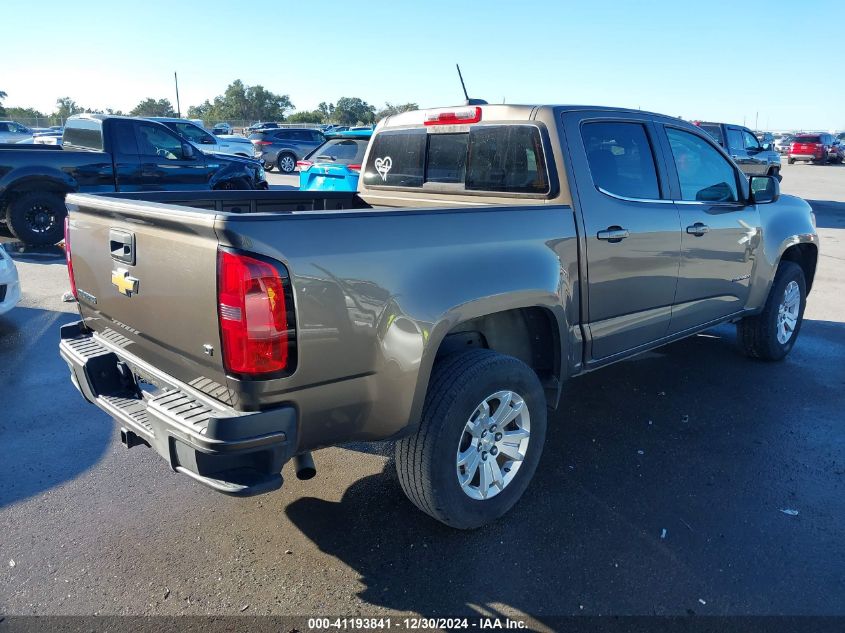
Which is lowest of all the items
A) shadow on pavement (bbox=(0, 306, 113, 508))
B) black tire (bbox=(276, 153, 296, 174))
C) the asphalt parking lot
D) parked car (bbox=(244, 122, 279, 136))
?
the asphalt parking lot

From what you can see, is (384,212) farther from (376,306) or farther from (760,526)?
(760,526)

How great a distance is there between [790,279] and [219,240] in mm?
4867

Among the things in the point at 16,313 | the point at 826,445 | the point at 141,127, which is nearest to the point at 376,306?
the point at 826,445

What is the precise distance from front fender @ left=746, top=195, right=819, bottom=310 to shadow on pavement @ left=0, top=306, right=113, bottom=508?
4.72 m

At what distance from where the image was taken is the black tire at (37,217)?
31.1 ft

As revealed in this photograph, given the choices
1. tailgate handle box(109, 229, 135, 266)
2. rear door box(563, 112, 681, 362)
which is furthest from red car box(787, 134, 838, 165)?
tailgate handle box(109, 229, 135, 266)

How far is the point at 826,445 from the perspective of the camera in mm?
4055

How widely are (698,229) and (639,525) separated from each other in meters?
2.04

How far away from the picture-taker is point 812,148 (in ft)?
118

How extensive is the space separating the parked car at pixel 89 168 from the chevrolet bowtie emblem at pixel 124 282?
309 inches

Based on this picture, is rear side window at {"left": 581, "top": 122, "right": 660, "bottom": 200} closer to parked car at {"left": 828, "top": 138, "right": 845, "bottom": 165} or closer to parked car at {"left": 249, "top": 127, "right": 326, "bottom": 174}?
parked car at {"left": 249, "top": 127, "right": 326, "bottom": 174}

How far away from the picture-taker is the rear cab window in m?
3.63

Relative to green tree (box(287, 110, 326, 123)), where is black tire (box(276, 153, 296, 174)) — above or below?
below

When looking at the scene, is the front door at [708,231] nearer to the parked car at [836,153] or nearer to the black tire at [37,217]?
the black tire at [37,217]
